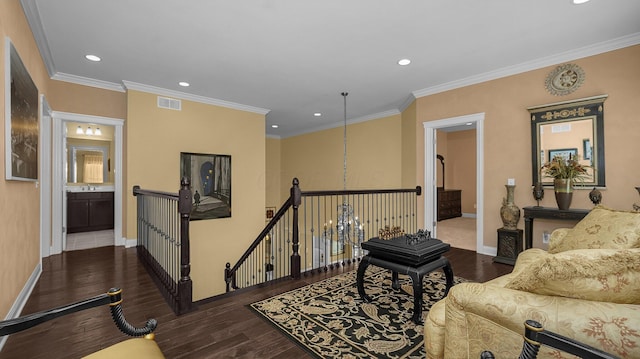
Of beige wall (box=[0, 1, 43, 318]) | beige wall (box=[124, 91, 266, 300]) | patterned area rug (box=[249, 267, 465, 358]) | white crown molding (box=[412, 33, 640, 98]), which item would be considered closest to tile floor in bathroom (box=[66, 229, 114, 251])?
beige wall (box=[124, 91, 266, 300])

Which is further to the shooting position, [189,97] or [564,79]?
[189,97]

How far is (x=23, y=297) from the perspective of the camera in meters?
2.77

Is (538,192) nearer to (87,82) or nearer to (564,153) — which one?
(564,153)

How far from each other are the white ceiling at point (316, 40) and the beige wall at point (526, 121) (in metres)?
0.21

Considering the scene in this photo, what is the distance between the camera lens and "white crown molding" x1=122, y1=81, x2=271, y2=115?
500 centimetres

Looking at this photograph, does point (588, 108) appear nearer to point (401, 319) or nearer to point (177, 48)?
point (401, 319)

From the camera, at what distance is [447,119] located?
4941mm

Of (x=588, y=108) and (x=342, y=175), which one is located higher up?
(x=588, y=108)

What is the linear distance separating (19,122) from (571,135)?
6120mm

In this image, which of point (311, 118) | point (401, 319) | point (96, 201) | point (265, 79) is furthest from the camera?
point (311, 118)

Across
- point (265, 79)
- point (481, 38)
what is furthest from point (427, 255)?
point (265, 79)

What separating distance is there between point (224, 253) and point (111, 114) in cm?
336

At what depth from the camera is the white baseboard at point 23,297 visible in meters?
2.34

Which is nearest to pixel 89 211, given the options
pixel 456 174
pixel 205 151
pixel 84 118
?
pixel 84 118
